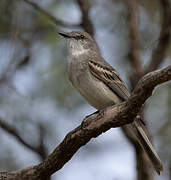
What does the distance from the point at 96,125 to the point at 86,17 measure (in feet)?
10.7

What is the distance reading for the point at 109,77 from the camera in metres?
6.07

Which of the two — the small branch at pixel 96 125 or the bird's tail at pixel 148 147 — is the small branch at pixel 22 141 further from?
the bird's tail at pixel 148 147

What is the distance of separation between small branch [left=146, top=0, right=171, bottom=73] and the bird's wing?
5.19ft

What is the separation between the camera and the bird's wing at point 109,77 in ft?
19.1

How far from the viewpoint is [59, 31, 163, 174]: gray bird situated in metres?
5.65

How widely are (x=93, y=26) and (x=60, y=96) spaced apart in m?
1.46

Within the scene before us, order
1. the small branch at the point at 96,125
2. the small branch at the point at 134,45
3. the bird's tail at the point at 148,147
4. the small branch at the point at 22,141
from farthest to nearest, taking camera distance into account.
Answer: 1. the small branch at the point at 134,45
2. the small branch at the point at 22,141
3. the bird's tail at the point at 148,147
4. the small branch at the point at 96,125

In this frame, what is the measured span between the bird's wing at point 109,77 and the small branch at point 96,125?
2.77ft

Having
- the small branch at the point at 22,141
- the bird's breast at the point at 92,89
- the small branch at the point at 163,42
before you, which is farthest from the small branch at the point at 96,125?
the small branch at the point at 163,42

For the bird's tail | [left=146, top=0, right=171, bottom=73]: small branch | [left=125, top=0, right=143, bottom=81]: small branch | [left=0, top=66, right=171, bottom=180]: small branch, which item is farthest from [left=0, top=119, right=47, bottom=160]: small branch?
[left=146, top=0, right=171, bottom=73]: small branch

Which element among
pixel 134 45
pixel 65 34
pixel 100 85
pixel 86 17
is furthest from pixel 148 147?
pixel 86 17

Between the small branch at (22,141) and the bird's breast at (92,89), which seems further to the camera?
the small branch at (22,141)

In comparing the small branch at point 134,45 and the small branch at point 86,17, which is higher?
the small branch at point 86,17

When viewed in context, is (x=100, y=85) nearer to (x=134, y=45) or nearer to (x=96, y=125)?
(x=96, y=125)
